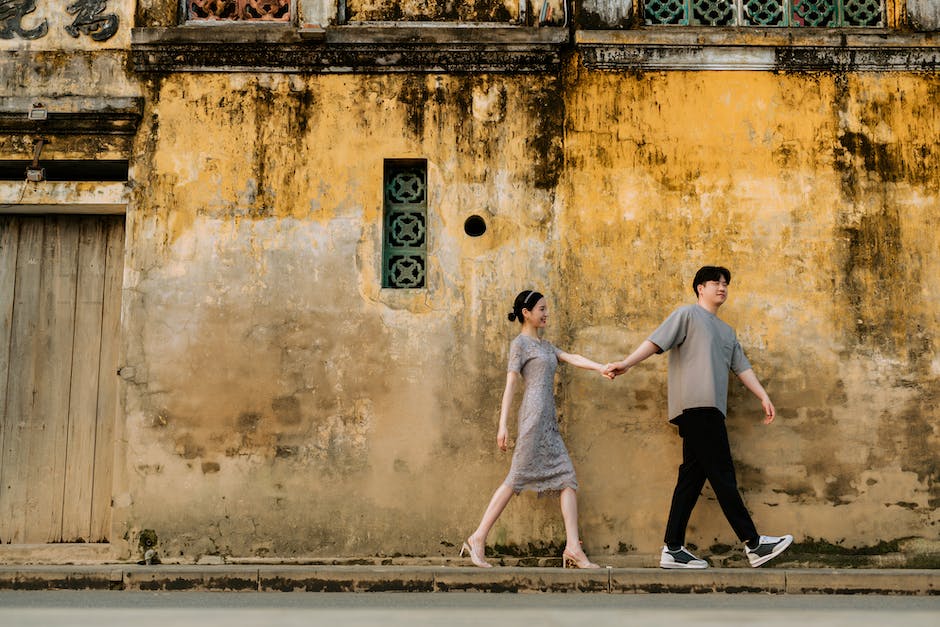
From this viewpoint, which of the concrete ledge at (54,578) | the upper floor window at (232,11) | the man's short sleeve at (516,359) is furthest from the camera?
the upper floor window at (232,11)

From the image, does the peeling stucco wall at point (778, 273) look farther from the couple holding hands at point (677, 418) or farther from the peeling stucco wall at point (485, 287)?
the couple holding hands at point (677, 418)

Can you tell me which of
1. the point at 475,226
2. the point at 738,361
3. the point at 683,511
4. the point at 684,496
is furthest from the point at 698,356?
the point at 475,226

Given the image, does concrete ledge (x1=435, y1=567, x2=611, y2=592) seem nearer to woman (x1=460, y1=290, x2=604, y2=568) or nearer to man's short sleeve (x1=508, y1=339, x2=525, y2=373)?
woman (x1=460, y1=290, x2=604, y2=568)

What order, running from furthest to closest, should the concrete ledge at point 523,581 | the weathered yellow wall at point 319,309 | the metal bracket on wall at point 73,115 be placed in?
the metal bracket on wall at point 73,115
the weathered yellow wall at point 319,309
the concrete ledge at point 523,581

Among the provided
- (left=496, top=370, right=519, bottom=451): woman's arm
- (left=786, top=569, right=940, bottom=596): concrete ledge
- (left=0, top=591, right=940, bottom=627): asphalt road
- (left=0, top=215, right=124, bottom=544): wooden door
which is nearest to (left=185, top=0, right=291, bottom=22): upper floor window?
(left=0, top=215, right=124, bottom=544): wooden door

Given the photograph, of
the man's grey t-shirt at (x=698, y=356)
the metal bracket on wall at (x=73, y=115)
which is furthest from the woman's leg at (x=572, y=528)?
the metal bracket on wall at (x=73, y=115)

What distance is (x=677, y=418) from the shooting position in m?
8.10

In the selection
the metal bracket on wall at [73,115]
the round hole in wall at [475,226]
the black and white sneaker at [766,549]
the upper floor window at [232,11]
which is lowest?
the black and white sneaker at [766,549]

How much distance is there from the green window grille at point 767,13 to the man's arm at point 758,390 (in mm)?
2874

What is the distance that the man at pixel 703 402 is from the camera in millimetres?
7781

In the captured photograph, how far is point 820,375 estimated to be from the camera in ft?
28.1

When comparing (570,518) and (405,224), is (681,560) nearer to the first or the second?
(570,518)

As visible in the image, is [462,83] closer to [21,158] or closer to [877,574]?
[21,158]

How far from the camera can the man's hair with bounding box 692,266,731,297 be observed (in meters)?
8.18
